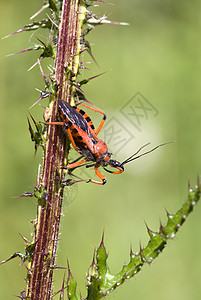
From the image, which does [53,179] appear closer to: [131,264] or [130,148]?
[131,264]

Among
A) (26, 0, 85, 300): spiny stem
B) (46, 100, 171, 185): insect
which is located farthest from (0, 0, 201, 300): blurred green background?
(26, 0, 85, 300): spiny stem

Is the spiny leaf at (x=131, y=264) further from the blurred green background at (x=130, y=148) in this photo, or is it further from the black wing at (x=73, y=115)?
the blurred green background at (x=130, y=148)

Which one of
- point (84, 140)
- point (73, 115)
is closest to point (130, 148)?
point (84, 140)

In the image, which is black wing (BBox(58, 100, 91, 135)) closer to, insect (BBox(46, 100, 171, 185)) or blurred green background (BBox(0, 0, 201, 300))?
insect (BBox(46, 100, 171, 185))

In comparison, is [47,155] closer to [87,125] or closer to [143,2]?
[87,125]

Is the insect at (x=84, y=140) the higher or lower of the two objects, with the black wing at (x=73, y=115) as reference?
lower

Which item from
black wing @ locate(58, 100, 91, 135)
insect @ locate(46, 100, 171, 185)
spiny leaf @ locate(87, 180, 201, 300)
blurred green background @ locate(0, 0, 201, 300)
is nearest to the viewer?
spiny leaf @ locate(87, 180, 201, 300)

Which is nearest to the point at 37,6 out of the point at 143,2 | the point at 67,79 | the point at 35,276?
the point at 143,2

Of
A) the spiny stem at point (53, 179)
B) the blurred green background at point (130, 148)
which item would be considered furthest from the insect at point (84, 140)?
the blurred green background at point (130, 148)
